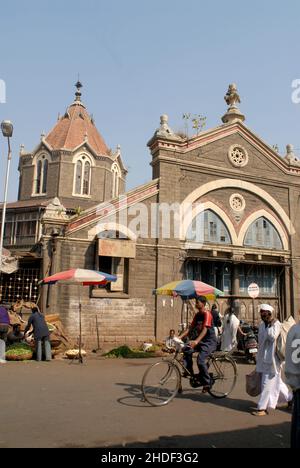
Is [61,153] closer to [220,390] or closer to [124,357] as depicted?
[124,357]

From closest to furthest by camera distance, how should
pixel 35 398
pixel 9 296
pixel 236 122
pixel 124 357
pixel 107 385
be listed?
pixel 35 398
pixel 107 385
pixel 124 357
pixel 9 296
pixel 236 122

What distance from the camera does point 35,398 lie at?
7.49 metres

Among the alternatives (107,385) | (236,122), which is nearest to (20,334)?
(107,385)

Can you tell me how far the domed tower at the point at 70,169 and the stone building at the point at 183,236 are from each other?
53.4 ft

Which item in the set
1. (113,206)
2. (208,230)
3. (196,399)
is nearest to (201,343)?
(196,399)

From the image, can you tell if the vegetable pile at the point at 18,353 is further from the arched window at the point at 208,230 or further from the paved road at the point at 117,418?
the arched window at the point at 208,230

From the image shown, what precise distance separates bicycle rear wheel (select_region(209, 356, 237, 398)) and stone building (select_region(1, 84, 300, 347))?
29.1 ft

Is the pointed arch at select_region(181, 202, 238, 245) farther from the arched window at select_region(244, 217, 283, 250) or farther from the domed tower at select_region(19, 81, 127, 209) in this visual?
the domed tower at select_region(19, 81, 127, 209)

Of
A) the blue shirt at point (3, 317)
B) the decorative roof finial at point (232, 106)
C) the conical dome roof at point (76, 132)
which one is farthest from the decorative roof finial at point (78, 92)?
the blue shirt at point (3, 317)

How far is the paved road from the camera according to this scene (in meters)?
5.22

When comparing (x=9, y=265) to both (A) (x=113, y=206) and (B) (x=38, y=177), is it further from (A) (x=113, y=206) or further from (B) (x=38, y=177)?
(B) (x=38, y=177)

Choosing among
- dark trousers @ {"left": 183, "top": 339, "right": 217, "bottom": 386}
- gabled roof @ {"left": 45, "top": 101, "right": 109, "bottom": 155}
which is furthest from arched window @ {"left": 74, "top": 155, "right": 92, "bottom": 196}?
dark trousers @ {"left": 183, "top": 339, "right": 217, "bottom": 386}

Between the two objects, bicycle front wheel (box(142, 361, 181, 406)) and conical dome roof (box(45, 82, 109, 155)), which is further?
conical dome roof (box(45, 82, 109, 155))
